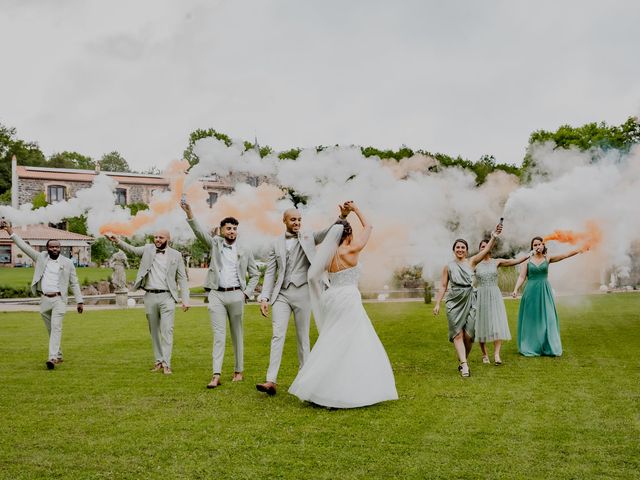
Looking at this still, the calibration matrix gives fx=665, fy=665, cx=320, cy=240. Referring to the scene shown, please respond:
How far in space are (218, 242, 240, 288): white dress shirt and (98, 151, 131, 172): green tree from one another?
400 ft

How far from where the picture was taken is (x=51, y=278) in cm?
1266

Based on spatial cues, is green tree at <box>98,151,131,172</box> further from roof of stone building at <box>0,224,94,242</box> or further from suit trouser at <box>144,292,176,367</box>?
suit trouser at <box>144,292,176,367</box>

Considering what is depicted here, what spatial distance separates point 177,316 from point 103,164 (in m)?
111

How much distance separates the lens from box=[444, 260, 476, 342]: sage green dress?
11.1 meters

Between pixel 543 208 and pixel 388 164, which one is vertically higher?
pixel 388 164

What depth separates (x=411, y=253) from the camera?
2380cm

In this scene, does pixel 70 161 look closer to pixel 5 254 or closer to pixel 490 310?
pixel 5 254

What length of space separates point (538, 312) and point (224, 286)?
6974 millimetres

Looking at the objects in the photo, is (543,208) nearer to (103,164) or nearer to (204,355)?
(204,355)

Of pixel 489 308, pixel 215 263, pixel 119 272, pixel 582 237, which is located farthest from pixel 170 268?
pixel 119 272

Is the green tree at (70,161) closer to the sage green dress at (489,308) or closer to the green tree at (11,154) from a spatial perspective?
the green tree at (11,154)

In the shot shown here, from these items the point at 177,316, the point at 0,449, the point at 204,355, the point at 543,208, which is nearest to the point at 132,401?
the point at 0,449

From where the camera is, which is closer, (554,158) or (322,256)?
(322,256)

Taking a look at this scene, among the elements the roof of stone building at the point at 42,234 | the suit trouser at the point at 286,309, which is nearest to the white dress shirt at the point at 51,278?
the suit trouser at the point at 286,309
